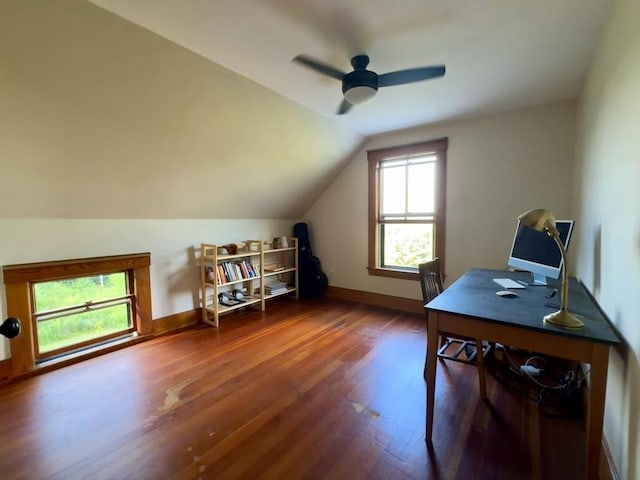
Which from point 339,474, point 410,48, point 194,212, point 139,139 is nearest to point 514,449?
point 339,474

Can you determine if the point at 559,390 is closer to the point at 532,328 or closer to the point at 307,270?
the point at 532,328

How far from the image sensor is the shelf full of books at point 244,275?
3570 mm

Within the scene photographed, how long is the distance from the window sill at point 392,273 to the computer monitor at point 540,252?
1.65m

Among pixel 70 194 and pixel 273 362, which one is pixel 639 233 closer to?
pixel 273 362

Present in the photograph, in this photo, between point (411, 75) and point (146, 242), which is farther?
point (146, 242)

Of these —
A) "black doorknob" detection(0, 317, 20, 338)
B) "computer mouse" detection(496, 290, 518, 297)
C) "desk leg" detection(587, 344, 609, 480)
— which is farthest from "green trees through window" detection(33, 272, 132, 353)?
"desk leg" detection(587, 344, 609, 480)

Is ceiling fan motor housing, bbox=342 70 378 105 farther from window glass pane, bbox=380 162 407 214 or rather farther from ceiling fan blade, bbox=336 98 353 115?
window glass pane, bbox=380 162 407 214

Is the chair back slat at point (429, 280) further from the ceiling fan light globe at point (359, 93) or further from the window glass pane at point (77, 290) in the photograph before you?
the window glass pane at point (77, 290)

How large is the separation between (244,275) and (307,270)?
1115 millimetres

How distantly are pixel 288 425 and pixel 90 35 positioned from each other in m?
2.54

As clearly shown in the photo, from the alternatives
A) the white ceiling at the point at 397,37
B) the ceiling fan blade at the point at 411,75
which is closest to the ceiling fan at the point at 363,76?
the ceiling fan blade at the point at 411,75

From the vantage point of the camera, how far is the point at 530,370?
2316 millimetres

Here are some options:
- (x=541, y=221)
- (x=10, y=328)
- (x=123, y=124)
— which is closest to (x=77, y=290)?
(x=123, y=124)

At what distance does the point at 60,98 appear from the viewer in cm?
182
